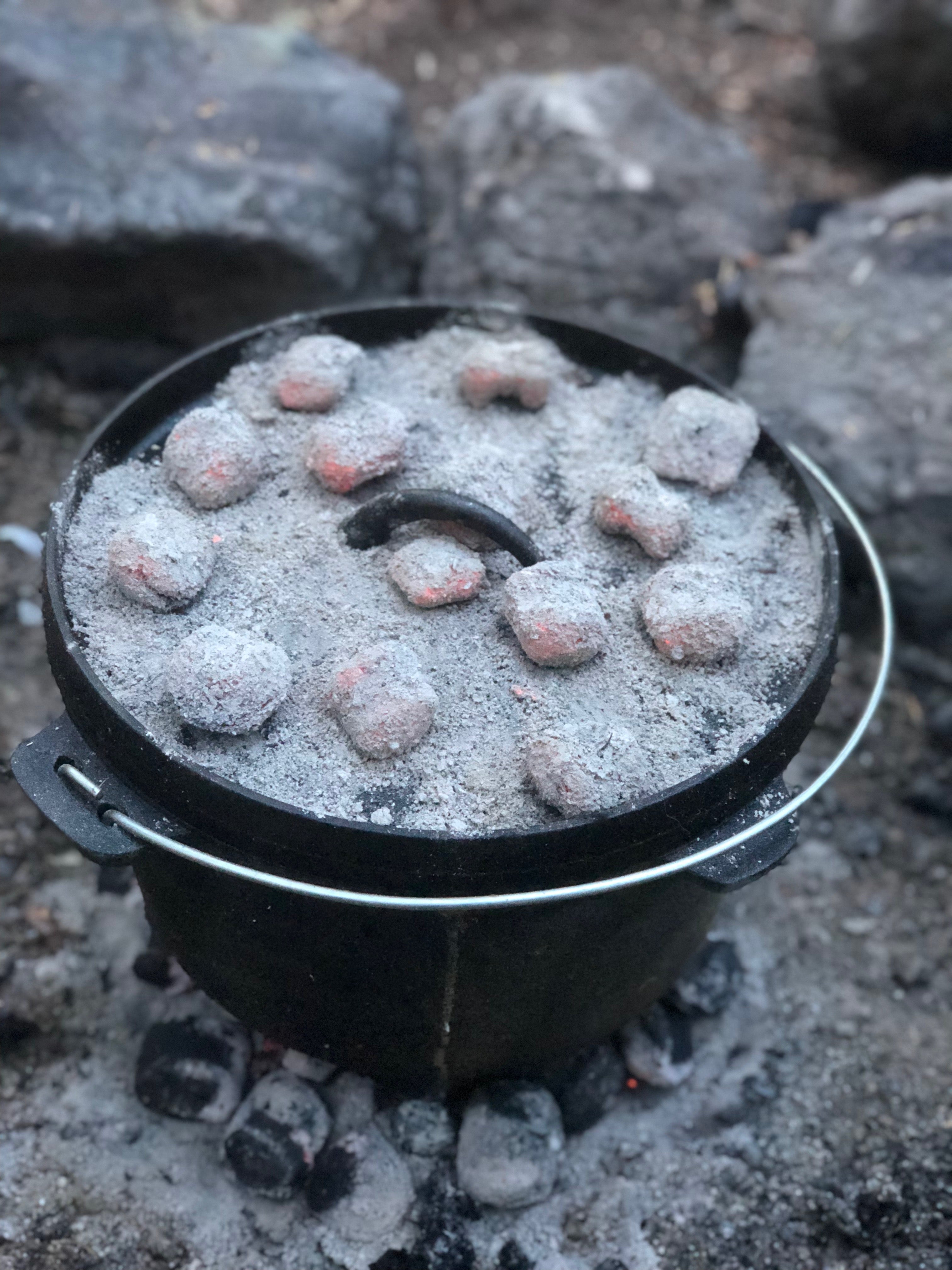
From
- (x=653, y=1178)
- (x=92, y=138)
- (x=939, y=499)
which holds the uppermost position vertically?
(x=92, y=138)

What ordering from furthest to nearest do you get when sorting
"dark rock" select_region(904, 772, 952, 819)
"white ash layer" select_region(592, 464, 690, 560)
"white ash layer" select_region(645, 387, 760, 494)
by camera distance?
"dark rock" select_region(904, 772, 952, 819)
"white ash layer" select_region(645, 387, 760, 494)
"white ash layer" select_region(592, 464, 690, 560)

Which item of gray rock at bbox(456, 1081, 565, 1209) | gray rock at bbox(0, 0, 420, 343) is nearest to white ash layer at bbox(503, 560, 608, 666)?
gray rock at bbox(456, 1081, 565, 1209)

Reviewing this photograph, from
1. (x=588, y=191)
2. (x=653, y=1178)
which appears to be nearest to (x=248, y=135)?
(x=588, y=191)

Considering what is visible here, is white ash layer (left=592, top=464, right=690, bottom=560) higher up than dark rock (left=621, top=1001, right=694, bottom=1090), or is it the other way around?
white ash layer (left=592, top=464, right=690, bottom=560)

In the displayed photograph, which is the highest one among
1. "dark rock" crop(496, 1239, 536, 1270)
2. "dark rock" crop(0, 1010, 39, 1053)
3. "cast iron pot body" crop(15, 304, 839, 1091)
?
"cast iron pot body" crop(15, 304, 839, 1091)

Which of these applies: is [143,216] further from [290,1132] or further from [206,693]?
[290,1132]

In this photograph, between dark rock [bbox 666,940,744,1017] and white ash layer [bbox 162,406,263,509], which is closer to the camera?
white ash layer [bbox 162,406,263,509]

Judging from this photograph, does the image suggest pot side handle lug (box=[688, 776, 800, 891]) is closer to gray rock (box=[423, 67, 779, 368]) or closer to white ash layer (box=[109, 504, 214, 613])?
white ash layer (box=[109, 504, 214, 613])
